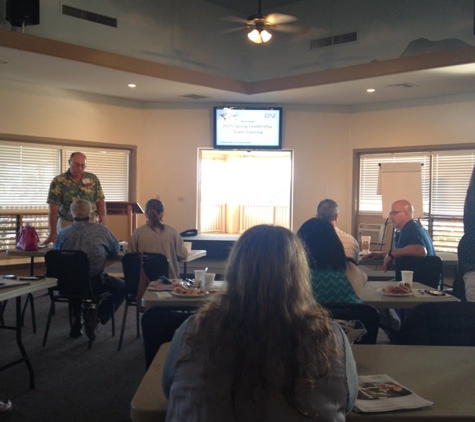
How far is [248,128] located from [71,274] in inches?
204

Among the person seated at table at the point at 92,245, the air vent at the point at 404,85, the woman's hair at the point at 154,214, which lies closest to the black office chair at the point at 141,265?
the person seated at table at the point at 92,245

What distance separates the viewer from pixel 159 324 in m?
2.42

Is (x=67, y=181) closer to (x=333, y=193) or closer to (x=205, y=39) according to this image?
(x=205, y=39)

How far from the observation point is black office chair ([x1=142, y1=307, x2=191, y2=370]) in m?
2.41

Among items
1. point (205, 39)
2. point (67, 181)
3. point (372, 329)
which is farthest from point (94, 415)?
point (205, 39)

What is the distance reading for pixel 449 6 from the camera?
692cm

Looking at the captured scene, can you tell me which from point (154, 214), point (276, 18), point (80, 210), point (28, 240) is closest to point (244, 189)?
point (276, 18)

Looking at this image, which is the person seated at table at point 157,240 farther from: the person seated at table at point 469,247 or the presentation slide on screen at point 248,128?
the presentation slide on screen at point 248,128

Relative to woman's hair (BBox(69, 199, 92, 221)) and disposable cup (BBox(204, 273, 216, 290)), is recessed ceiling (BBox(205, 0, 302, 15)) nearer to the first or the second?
woman's hair (BBox(69, 199, 92, 221))

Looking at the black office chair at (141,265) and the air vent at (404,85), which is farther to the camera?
the air vent at (404,85)

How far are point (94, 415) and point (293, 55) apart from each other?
6.36 metres

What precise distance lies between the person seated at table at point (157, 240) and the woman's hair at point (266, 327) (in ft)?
11.5

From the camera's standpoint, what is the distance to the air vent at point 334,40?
7.64m

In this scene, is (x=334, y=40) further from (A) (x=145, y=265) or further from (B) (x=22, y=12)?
(A) (x=145, y=265)
